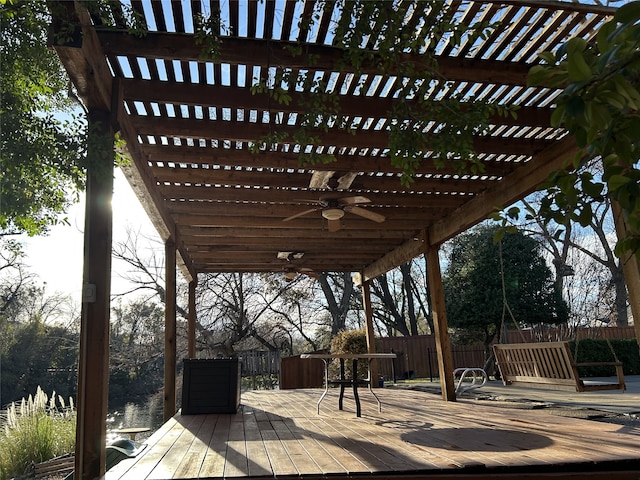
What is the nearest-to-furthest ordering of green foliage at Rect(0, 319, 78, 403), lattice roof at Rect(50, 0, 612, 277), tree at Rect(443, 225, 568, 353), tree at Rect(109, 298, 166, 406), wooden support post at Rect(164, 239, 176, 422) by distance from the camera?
1. lattice roof at Rect(50, 0, 612, 277)
2. wooden support post at Rect(164, 239, 176, 422)
3. tree at Rect(443, 225, 568, 353)
4. green foliage at Rect(0, 319, 78, 403)
5. tree at Rect(109, 298, 166, 406)

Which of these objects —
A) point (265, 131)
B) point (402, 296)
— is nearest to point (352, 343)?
point (265, 131)

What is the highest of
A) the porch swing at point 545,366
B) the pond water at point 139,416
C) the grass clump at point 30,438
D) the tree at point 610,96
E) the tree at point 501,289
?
the tree at point 501,289

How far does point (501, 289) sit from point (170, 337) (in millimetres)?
8928

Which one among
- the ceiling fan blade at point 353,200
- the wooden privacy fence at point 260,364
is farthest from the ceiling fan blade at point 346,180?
the wooden privacy fence at point 260,364

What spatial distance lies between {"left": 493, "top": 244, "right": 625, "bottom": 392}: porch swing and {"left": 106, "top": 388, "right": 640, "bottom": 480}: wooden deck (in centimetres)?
44

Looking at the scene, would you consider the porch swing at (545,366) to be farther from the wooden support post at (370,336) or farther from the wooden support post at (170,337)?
the wooden support post at (170,337)

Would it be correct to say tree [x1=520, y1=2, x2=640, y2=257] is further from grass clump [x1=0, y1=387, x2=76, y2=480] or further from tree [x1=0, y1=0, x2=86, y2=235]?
grass clump [x1=0, y1=387, x2=76, y2=480]

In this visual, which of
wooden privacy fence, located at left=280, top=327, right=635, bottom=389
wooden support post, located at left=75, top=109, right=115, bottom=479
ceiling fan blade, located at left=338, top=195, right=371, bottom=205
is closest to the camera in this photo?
wooden support post, located at left=75, top=109, right=115, bottom=479

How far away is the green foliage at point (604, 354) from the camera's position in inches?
437

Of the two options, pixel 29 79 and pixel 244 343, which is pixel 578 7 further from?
pixel 244 343

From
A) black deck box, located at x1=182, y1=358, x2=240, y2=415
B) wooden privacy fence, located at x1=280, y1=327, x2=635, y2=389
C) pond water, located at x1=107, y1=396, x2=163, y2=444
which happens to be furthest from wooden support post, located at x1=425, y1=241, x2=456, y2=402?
pond water, located at x1=107, y1=396, x2=163, y2=444

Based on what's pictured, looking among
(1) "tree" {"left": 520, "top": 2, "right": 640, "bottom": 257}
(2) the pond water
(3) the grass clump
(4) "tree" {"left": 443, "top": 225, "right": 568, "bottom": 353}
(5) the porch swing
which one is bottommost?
(2) the pond water

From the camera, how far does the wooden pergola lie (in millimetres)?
2795

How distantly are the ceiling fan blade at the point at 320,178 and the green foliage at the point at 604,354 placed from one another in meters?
8.73
